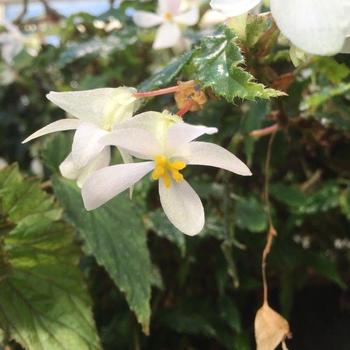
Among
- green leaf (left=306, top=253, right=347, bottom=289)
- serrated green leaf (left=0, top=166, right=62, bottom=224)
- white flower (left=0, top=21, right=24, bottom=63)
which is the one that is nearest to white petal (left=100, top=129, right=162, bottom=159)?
serrated green leaf (left=0, top=166, right=62, bottom=224)

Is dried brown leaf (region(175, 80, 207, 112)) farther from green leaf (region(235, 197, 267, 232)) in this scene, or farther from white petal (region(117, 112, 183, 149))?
green leaf (region(235, 197, 267, 232))

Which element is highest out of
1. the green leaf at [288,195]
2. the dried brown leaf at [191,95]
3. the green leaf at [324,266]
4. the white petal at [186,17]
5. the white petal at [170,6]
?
the dried brown leaf at [191,95]

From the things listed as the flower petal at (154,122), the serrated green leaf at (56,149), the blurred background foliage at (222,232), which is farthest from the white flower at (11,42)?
the flower petal at (154,122)

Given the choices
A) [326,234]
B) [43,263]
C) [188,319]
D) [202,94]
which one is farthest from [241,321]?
[202,94]

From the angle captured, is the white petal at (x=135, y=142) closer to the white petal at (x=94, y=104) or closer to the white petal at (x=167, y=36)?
the white petal at (x=94, y=104)

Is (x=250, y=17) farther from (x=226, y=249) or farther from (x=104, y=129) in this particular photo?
(x=226, y=249)

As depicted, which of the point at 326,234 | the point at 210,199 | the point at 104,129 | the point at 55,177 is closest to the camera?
the point at 104,129

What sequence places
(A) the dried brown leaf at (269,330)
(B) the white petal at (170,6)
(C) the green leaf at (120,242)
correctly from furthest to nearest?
(B) the white petal at (170,6)
(C) the green leaf at (120,242)
(A) the dried brown leaf at (269,330)

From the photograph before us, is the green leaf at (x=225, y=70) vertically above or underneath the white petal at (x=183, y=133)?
above
